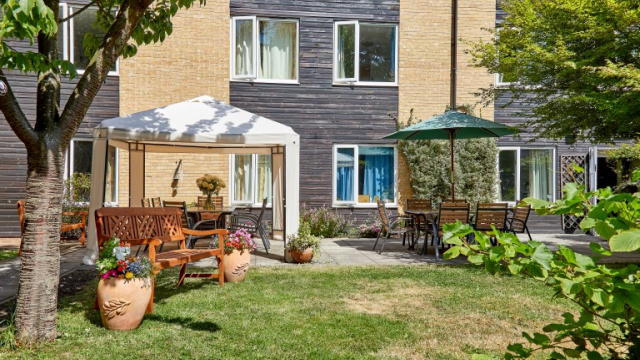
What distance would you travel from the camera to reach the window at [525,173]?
13938 millimetres

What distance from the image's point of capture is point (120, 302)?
4422 mm

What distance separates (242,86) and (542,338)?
464 inches

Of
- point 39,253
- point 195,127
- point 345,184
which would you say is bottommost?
point 39,253

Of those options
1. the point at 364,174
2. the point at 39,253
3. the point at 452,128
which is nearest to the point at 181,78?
the point at 364,174

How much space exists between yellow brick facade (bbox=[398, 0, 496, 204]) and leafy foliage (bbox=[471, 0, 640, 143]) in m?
3.98

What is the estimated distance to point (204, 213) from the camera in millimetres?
9312

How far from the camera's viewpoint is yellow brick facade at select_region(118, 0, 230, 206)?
12.4 meters

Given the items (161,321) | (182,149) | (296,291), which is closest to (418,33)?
(182,149)

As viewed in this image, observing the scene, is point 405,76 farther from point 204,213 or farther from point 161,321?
point 161,321

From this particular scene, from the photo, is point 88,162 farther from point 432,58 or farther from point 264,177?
point 432,58

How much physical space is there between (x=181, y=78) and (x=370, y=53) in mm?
5039

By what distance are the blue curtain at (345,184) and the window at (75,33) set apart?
20.4 ft

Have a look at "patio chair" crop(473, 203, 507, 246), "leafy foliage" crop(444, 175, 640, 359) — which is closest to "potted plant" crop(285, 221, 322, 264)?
"patio chair" crop(473, 203, 507, 246)

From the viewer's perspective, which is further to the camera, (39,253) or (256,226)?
(256,226)
